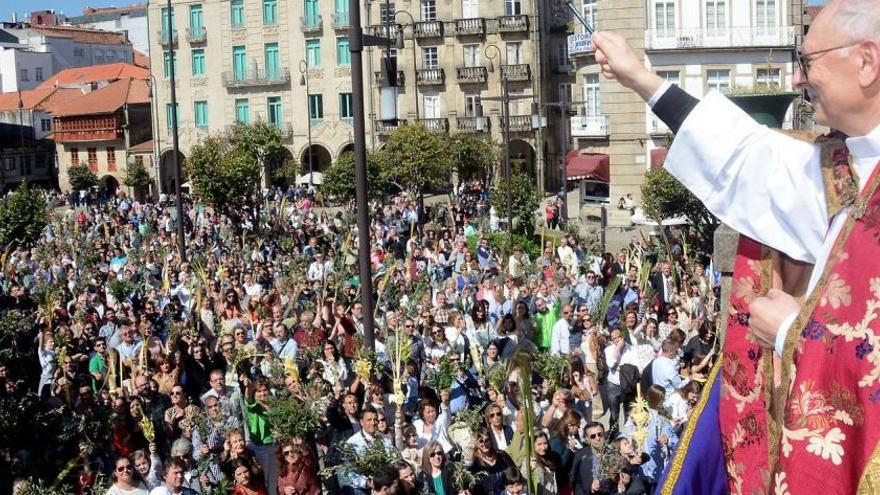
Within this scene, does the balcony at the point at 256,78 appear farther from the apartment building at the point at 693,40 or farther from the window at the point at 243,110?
the apartment building at the point at 693,40

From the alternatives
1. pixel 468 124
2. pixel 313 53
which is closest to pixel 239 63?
pixel 313 53

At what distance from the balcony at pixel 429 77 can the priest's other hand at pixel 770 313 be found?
151 feet

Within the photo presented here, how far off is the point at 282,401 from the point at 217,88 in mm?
46868

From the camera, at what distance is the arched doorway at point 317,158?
51719 millimetres

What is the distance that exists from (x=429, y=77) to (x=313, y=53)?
598 cm

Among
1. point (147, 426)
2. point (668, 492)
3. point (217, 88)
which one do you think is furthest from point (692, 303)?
point (217, 88)

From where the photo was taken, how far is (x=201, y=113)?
53.9 m

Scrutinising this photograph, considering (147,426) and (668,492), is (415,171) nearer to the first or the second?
(147,426)

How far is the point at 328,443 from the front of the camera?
8.52 m

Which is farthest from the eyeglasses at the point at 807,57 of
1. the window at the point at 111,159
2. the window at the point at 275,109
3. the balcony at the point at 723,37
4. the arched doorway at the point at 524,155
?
the window at the point at 111,159

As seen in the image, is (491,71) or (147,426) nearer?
(147,426)

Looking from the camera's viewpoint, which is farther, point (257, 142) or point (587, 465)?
point (257, 142)

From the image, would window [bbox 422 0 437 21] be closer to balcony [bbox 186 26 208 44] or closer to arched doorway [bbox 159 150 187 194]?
balcony [bbox 186 26 208 44]

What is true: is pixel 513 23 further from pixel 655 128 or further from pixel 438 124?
pixel 655 128
